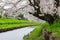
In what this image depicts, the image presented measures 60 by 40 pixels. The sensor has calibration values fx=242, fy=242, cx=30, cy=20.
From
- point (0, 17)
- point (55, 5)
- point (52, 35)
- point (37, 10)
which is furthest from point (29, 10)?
point (0, 17)

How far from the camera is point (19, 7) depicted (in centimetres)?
1357

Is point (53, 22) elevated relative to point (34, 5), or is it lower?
lower

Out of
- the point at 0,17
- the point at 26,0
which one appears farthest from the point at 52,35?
the point at 0,17

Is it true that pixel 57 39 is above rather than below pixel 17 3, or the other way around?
below

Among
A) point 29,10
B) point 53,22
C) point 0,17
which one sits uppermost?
point 29,10

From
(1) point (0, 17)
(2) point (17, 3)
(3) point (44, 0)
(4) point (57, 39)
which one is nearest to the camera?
(4) point (57, 39)

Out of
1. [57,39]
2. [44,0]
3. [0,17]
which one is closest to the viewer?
[57,39]

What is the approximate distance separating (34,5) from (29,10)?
61 cm

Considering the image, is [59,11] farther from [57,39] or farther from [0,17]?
[0,17]

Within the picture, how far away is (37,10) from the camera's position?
536 inches

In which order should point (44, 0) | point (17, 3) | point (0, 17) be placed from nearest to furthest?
point (44, 0), point (17, 3), point (0, 17)

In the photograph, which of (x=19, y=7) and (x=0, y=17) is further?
(x=0, y=17)

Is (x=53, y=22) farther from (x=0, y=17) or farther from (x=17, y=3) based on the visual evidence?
(x=0, y=17)

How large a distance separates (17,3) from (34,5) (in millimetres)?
1062
